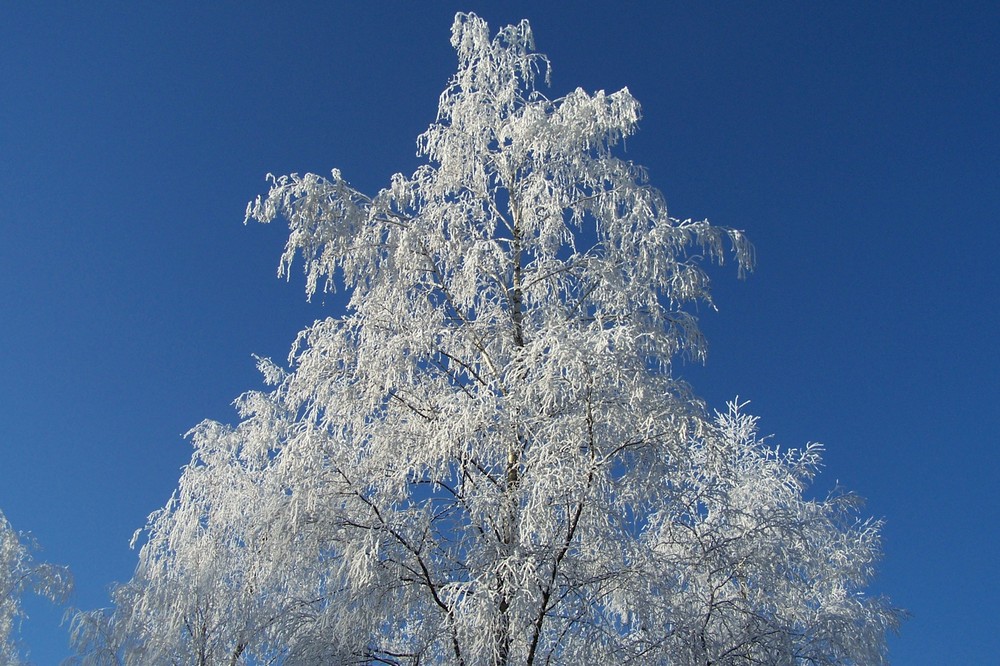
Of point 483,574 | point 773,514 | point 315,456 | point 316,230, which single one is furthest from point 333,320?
point 773,514

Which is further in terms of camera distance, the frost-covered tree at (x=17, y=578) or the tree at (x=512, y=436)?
the frost-covered tree at (x=17, y=578)

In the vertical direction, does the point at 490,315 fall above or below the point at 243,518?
above

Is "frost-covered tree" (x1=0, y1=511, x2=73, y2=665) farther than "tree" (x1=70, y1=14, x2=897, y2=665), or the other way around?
"frost-covered tree" (x1=0, y1=511, x2=73, y2=665)

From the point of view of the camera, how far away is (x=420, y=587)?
5.72m

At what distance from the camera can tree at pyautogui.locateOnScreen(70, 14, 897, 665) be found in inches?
215

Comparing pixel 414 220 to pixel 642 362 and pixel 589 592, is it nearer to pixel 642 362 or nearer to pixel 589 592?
pixel 642 362

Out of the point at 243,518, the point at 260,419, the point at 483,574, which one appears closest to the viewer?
the point at 483,574

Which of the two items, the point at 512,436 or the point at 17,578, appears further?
the point at 17,578

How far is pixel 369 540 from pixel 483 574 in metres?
0.84

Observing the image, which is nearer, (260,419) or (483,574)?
(483,574)

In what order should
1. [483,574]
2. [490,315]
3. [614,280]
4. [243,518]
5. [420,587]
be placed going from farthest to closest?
[243,518] < [490,315] < [614,280] < [420,587] < [483,574]

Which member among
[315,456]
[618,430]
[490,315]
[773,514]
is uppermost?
[490,315]

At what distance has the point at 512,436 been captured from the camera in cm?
582

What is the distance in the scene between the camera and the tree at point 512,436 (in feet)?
17.9
